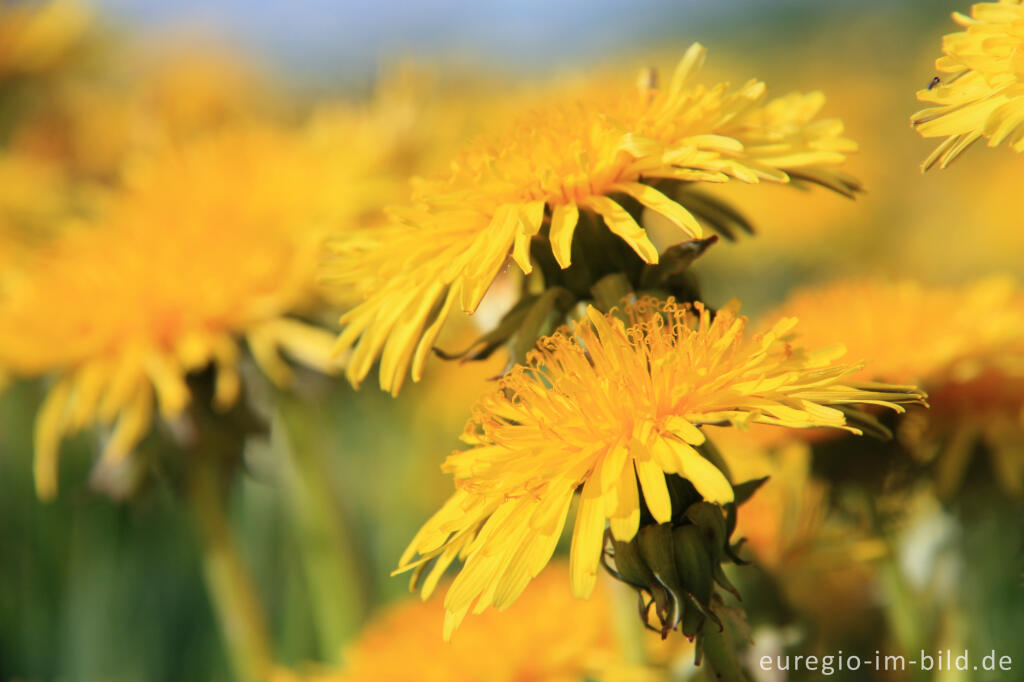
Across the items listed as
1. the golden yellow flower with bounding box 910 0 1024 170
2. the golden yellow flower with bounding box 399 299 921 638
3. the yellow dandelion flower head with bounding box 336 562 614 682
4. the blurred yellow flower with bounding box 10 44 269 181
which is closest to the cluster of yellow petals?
the yellow dandelion flower head with bounding box 336 562 614 682

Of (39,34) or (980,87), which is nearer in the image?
(980,87)

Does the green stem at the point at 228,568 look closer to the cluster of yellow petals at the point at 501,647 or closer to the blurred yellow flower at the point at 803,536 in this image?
the cluster of yellow petals at the point at 501,647

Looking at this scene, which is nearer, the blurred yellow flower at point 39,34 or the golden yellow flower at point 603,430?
the golden yellow flower at point 603,430

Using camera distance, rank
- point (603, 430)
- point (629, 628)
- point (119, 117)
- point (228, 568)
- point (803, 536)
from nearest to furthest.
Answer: point (603, 430) < point (629, 628) < point (803, 536) < point (228, 568) < point (119, 117)

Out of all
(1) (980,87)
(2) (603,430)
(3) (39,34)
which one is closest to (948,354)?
(1) (980,87)

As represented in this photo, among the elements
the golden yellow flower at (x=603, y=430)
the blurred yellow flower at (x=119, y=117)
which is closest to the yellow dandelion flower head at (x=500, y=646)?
the golden yellow flower at (x=603, y=430)

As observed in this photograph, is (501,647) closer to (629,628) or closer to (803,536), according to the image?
(629,628)

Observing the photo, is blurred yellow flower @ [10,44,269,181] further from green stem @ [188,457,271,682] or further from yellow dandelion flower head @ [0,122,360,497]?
green stem @ [188,457,271,682]
